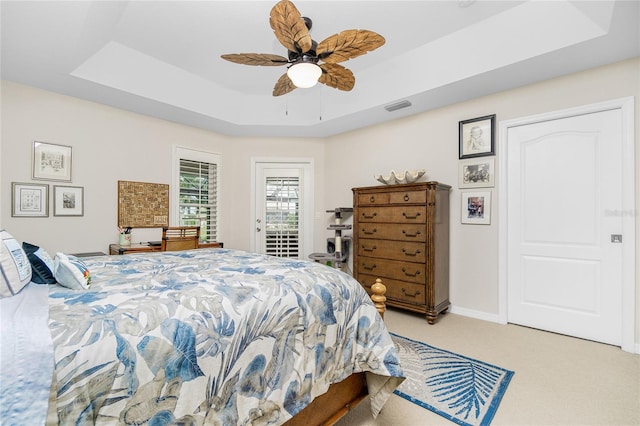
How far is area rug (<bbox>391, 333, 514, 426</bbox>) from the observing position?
5.78 feet

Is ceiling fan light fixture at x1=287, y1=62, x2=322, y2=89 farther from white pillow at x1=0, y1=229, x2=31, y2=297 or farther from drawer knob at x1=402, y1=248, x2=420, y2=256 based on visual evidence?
drawer knob at x1=402, y1=248, x2=420, y2=256

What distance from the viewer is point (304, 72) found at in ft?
7.16

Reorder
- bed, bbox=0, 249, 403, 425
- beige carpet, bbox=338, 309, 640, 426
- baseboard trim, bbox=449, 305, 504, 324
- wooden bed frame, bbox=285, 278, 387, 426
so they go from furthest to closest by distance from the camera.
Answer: baseboard trim, bbox=449, 305, 504, 324 < beige carpet, bbox=338, 309, 640, 426 < wooden bed frame, bbox=285, 278, 387, 426 < bed, bbox=0, 249, 403, 425

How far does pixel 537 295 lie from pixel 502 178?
1.24m

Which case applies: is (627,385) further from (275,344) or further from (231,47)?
(231,47)

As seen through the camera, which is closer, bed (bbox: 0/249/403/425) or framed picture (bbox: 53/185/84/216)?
bed (bbox: 0/249/403/425)

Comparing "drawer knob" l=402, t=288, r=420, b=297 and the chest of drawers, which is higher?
the chest of drawers

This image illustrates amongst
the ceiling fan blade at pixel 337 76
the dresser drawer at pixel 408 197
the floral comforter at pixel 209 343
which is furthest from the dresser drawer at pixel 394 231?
the floral comforter at pixel 209 343

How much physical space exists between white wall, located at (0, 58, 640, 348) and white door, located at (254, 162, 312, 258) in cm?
65

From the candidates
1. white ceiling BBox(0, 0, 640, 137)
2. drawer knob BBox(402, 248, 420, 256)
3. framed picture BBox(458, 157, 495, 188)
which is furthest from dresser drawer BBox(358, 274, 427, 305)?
white ceiling BBox(0, 0, 640, 137)

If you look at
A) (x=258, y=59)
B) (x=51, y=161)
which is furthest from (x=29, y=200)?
(x=258, y=59)

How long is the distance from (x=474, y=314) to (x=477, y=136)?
6.59ft

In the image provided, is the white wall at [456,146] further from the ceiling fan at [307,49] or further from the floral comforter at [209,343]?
the floral comforter at [209,343]

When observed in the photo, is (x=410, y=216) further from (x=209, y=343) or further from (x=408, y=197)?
(x=209, y=343)
